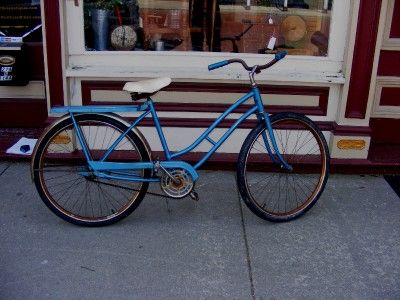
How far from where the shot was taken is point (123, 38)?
460cm

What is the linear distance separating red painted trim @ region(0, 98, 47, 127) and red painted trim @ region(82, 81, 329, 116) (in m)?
0.87

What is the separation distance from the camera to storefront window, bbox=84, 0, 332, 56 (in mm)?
4621

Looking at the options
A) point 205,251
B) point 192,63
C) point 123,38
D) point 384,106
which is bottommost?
point 205,251

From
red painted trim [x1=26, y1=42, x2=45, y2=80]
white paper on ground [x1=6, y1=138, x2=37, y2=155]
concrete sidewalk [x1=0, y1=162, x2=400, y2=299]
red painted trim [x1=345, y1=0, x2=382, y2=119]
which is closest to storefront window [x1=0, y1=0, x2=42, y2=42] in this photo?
red painted trim [x1=26, y1=42, x2=45, y2=80]

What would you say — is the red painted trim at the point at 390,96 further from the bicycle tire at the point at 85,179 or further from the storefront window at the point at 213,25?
the bicycle tire at the point at 85,179

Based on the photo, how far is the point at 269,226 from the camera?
150 inches

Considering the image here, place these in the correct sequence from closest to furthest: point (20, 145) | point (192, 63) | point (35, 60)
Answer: point (192, 63)
point (20, 145)
point (35, 60)

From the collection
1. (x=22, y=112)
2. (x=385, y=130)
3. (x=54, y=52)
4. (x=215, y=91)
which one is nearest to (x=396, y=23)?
(x=385, y=130)

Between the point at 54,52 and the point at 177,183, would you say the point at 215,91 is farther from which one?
the point at 54,52

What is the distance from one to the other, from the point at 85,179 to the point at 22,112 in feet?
5.26

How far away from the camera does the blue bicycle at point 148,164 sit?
3559mm

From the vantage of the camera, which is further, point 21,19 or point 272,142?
point 21,19

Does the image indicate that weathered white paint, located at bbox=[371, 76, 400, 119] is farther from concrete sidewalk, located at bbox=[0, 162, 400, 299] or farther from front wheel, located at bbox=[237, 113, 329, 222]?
concrete sidewalk, located at bbox=[0, 162, 400, 299]

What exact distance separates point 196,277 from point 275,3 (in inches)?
102
